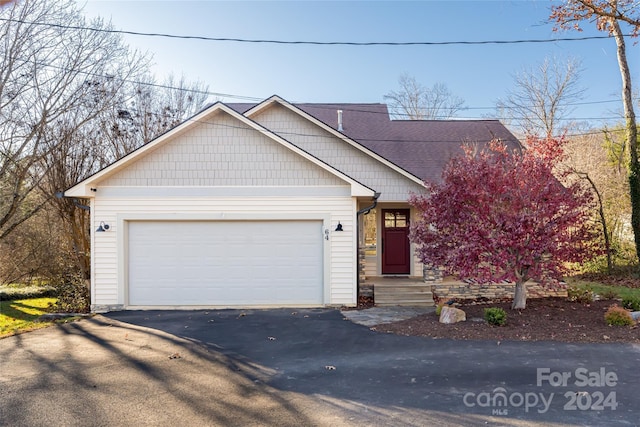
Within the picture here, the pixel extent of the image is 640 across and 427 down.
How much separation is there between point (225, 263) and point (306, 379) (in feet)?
19.0

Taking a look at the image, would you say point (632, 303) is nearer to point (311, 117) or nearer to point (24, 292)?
point (311, 117)

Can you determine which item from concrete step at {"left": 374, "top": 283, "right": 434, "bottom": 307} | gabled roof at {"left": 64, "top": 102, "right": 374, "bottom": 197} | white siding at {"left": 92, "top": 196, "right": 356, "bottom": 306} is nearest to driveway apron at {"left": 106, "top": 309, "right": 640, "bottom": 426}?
white siding at {"left": 92, "top": 196, "right": 356, "bottom": 306}

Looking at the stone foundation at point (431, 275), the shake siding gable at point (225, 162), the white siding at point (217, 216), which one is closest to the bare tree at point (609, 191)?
Result: the stone foundation at point (431, 275)

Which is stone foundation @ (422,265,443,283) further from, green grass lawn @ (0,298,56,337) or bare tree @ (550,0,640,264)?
green grass lawn @ (0,298,56,337)

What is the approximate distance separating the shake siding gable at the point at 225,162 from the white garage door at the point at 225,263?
42.8 inches

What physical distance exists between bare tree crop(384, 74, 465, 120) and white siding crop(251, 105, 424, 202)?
699 inches

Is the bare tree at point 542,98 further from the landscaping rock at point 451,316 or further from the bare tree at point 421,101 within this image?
the landscaping rock at point 451,316

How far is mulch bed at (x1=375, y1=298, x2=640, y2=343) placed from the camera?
7.53 metres

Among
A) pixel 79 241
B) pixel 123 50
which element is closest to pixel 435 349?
pixel 79 241

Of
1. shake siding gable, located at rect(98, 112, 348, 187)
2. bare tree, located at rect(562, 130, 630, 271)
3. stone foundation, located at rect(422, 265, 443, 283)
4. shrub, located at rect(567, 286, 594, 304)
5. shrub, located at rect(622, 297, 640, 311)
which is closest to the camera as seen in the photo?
shrub, located at rect(622, 297, 640, 311)

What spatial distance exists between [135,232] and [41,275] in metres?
6.69

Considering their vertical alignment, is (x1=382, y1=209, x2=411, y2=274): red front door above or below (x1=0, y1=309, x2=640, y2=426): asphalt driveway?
above

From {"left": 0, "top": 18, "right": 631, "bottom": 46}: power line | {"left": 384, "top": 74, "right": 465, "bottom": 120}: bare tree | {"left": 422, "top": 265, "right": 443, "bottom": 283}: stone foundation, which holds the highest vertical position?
{"left": 384, "top": 74, "right": 465, "bottom": 120}: bare tree

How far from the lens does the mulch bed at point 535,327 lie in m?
7.53
